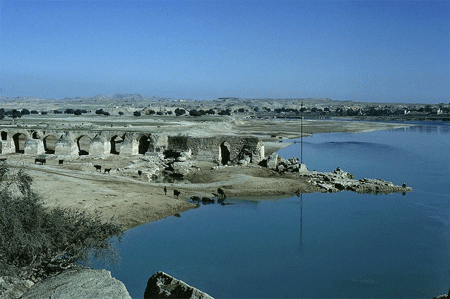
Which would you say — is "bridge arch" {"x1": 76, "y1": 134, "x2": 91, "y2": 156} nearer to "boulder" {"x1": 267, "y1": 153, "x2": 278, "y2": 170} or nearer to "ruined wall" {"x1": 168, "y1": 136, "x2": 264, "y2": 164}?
"ruined wall" {"x1": 168, "y1": 136, "x2": 264, "y2": 164}

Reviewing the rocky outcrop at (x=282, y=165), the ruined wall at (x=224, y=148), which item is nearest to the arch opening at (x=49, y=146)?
the ruined wall at (x=224, y=148)

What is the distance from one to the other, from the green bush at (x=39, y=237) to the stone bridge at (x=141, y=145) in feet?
58.1

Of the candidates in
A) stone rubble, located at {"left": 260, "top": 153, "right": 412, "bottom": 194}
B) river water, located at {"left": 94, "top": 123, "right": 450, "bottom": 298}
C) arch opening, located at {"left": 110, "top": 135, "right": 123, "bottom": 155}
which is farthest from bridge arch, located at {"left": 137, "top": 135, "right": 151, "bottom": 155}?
river water, located at {"left": 94, "top": 123, "right": 450, "bottom": 298}

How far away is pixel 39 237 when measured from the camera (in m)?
8.34

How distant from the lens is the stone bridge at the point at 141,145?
27.5 meters

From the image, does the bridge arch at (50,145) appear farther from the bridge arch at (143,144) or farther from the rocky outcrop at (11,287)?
the rocky outcrop at (11,287)

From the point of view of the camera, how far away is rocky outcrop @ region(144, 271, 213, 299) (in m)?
5.98

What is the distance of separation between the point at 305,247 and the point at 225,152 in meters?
15.0

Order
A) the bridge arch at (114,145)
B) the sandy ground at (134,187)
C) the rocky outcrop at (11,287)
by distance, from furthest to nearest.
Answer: the bridge arch at (114,145) < the sandy ground at (134,187) < the rocky outcrop at (11,287)

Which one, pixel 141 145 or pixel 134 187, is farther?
pixel 141 145

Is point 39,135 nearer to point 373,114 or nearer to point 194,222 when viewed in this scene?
point 194,222

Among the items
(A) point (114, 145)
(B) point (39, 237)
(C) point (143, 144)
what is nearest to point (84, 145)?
(A) point (114, 145)

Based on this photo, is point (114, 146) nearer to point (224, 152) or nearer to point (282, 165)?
point (224, 152)

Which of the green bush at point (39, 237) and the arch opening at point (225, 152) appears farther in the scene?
the arch opening at point (225, 152)
